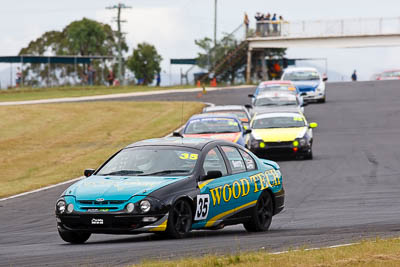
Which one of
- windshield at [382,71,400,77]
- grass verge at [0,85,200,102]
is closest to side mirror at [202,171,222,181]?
grass verge at [0,85,200,102]

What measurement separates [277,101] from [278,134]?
816 centimetres

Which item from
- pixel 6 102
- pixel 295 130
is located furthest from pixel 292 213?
pixel 6 102

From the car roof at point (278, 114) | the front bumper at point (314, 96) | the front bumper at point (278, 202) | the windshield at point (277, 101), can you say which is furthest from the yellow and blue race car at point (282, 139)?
the front bumper at point (314, 96)

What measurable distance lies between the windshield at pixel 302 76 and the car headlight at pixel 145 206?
36.0 meters

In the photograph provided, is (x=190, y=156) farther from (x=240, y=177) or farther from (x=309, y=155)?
(x=309, y=155)

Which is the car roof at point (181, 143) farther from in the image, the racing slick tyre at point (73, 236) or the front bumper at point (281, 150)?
the front bumper at point (281, 150)

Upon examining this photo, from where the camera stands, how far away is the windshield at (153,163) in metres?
11.8

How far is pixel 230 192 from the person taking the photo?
40.2 ft

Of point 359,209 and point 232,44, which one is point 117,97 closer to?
point 232,44

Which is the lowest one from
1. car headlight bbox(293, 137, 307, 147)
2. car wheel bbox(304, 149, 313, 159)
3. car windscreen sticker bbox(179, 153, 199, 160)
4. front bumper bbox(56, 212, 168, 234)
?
car wheel bbox(304, 149, 313, 159)

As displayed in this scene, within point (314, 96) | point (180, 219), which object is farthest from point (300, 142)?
point (314, 96)

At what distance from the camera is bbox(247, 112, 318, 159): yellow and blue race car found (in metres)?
26.0

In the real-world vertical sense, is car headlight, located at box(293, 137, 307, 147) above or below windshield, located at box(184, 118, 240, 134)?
below

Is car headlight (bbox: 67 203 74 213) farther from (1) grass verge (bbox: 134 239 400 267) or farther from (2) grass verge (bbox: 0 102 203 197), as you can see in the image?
(2) grass verge (bbox: 0 102 203 197)
